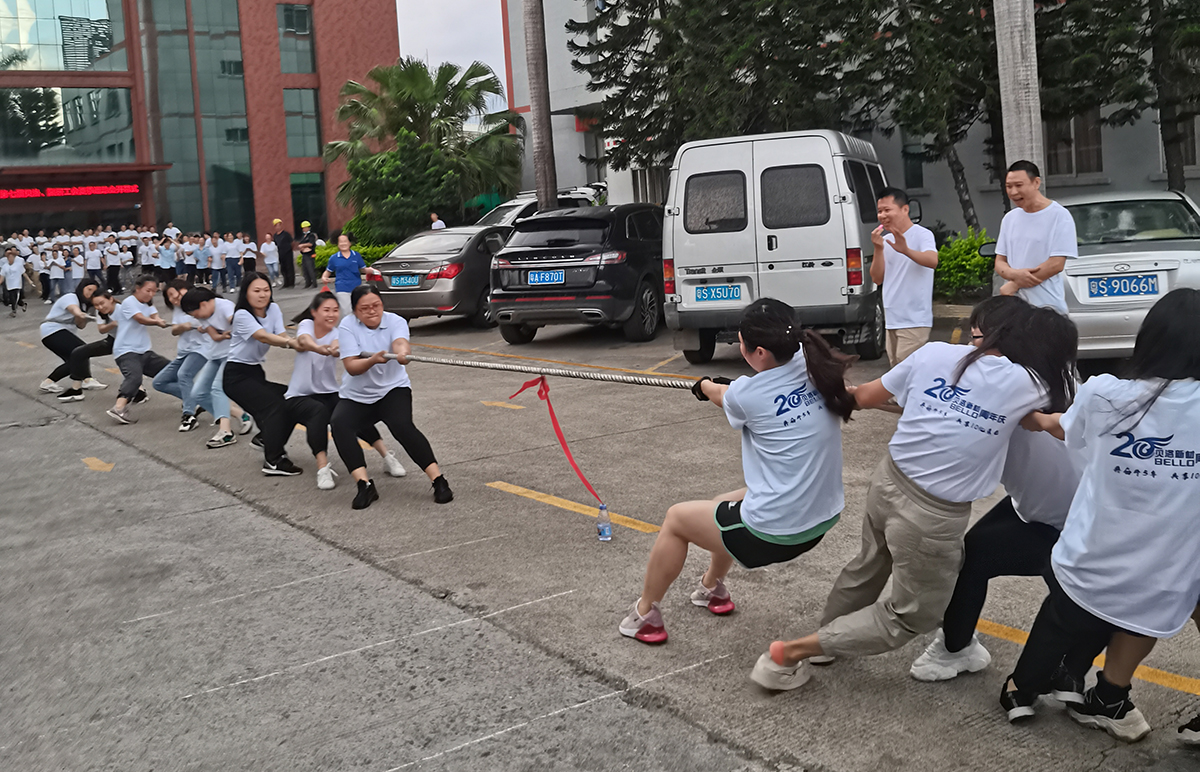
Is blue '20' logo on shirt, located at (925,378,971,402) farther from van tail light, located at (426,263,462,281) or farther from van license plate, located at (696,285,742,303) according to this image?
van tail light, located at (426,263,462,281)

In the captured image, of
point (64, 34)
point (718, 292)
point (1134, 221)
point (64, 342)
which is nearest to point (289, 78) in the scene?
point (64, 34)

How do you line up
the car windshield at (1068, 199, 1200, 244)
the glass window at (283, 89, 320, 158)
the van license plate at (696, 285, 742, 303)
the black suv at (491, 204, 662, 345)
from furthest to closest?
the glass window at (283, 89, 320, 158) < the black suv at (491, 204, 662, 345) < the van license plate at (696, 285, 742, 303) < the car windshield at (1068, 199, 1200, 244)

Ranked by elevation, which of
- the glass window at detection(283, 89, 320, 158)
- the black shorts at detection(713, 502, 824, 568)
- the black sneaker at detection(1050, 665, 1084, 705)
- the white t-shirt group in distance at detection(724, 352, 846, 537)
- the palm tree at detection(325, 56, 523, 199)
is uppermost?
the glass window at detection(283, 89, 320, 158)

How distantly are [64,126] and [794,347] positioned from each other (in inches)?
1715

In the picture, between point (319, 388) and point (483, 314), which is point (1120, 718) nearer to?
point (319, 388)

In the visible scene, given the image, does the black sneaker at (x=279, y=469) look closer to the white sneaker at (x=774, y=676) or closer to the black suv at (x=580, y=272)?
the white sneaker at (x=774, y=676)

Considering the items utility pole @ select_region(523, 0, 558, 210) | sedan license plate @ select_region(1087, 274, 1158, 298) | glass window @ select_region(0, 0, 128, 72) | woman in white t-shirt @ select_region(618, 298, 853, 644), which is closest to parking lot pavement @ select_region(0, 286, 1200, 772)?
woman in white t-shirt @ select_region(618, 298, 853, 644)

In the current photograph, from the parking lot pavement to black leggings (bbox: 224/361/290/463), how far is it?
0.98 feet

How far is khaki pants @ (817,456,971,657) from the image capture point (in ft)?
11.9

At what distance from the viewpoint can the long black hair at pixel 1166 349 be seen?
307cm

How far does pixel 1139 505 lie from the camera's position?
125 inches

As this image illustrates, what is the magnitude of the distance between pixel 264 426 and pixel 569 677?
15.4 feet

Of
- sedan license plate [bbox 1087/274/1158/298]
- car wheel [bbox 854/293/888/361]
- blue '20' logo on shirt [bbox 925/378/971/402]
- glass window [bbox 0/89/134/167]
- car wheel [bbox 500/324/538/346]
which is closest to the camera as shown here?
blue '20' logo on shirt [bbox 925/378/971/402]

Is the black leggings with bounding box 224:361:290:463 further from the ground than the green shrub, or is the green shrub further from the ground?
the green shrub
